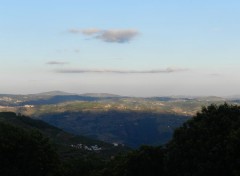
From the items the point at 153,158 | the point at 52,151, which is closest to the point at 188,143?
the point at 153,158

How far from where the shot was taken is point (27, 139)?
65125 millimetres

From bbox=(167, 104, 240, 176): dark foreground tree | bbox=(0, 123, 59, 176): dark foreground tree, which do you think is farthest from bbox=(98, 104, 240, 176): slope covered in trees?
bbox=(0, 123, 59, 176): dark foreground tree

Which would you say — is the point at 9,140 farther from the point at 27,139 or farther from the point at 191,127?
the point at 191,127

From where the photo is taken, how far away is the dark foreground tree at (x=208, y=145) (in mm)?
52406

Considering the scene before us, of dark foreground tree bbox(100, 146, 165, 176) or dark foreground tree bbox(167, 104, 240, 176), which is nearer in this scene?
dark foreground tree bbox(167, 104, 240, 176)

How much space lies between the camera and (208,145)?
56938 millimetres

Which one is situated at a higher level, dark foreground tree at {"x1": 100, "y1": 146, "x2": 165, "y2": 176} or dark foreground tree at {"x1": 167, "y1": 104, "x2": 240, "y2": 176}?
dark foreground tree at {"x1": 167, "y1": 104, "x2": 240, "y2": 176}

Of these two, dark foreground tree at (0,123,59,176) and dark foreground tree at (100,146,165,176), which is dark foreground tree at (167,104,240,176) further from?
dark foreground tree at (0,123,59,176)

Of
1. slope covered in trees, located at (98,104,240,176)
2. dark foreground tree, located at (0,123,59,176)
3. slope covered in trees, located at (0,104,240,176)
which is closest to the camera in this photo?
slope covered in trees, located at (98,104,240,176)

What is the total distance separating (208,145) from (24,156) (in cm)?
2927

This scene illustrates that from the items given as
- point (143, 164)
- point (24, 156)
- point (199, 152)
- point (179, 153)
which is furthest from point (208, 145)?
point (24, 156)

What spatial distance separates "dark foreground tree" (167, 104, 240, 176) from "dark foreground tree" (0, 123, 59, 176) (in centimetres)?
2016

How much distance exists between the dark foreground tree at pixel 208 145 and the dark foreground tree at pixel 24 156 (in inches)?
794

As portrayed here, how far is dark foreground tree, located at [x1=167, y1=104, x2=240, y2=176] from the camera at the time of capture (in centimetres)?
5241
